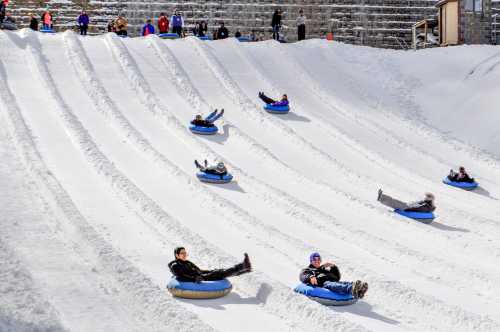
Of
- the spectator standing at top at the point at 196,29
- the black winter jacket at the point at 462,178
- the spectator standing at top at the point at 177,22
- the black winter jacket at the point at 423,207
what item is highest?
the spectator standing at top at the point at 177,22

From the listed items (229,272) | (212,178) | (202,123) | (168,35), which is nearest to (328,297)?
(229,272)

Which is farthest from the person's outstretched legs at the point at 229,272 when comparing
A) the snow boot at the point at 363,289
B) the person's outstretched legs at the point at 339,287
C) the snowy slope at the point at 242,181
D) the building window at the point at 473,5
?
the building window at the point at 473,5

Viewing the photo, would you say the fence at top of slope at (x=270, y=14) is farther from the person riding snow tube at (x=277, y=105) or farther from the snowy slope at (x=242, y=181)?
the person riding snow tube at (x=277, y=105)

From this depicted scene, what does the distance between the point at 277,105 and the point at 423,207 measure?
701 centimetres

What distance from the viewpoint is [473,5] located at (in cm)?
2491

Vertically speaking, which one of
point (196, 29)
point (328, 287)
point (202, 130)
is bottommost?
point (202, 130)

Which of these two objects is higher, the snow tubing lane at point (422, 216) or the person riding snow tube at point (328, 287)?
the person riding snow tube at point (328, 287)

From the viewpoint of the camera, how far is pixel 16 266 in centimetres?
876

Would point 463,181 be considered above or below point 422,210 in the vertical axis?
below

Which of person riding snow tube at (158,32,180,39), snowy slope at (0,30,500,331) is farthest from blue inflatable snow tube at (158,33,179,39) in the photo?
snowy slope at (0,30,500,331)

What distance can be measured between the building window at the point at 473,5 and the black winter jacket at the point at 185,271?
18450 mm

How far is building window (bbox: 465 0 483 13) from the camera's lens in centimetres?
2486

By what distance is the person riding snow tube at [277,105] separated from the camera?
1884 centimetres

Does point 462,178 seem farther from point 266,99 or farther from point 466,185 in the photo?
point 266,99
